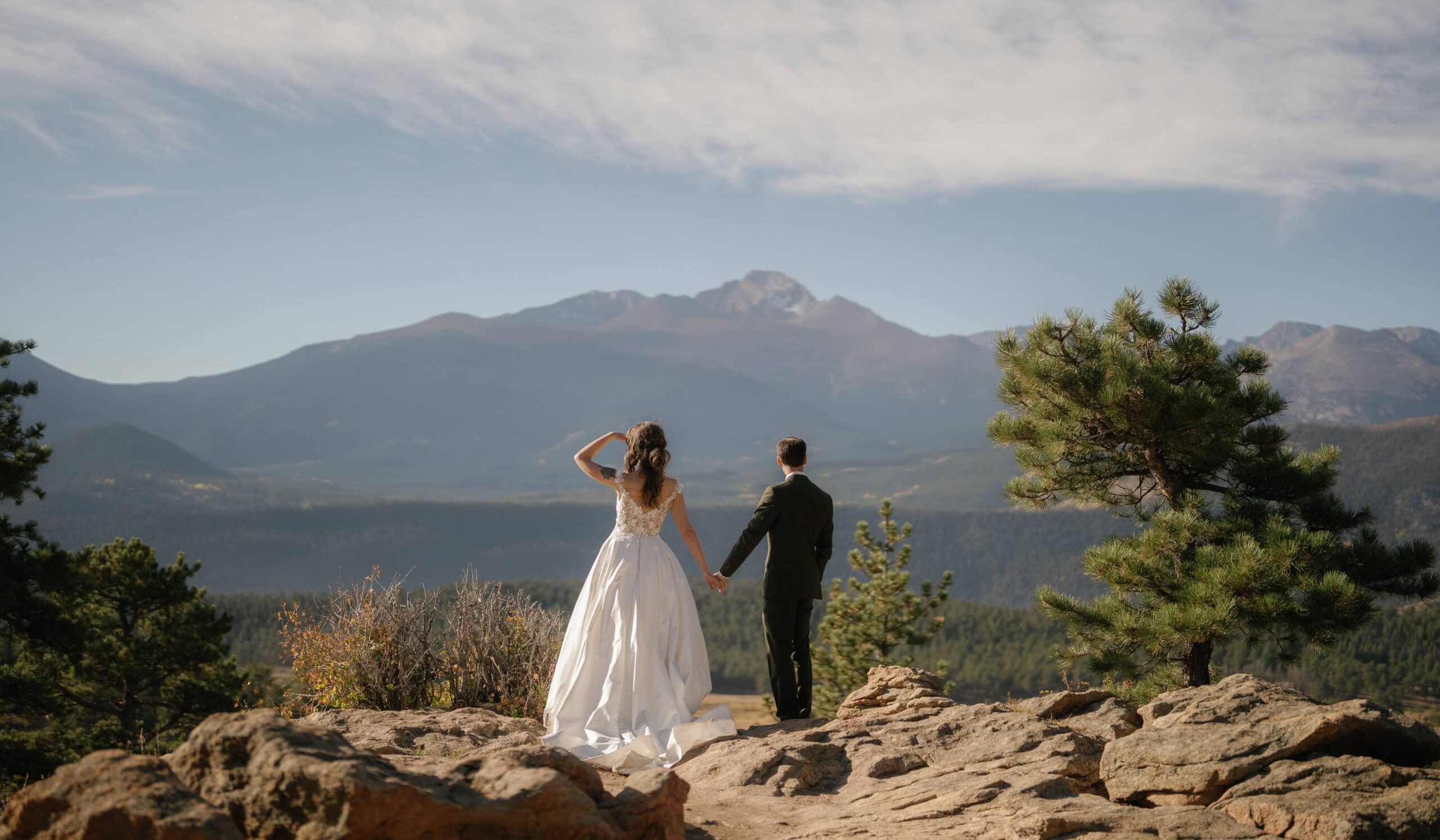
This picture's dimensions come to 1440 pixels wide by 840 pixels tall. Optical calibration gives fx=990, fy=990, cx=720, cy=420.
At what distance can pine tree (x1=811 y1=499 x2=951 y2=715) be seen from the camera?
28062mm

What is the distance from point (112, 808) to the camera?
362cm

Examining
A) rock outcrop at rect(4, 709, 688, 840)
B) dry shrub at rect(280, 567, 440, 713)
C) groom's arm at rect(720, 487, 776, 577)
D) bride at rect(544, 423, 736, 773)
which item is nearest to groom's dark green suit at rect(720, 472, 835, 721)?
groom's arm at rect(720, 487, 776, 577)

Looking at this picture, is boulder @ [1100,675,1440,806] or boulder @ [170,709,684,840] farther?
boulder @ [1100,675,1440,806]

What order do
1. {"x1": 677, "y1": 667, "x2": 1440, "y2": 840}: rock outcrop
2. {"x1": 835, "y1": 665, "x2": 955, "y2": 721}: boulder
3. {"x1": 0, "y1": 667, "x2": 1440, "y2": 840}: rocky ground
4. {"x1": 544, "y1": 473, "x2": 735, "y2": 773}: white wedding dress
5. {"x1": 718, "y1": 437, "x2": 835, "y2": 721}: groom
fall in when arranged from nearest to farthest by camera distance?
{"x1": 0, "y1": 667, "x2": 1440, "y2": 840}: rocky ground < {"x1": 677, "y1": 667, "x2": 1440, "y2": 840}: rock outcrop < {"x1": 544, "y1": 473, "x2": 735, "y2": 773}: white wedding dress < {"x1": 718, "y1": 437, "x2": 835, "y2": 721}: groom < {"x1": 835, "y1": 665, "x2": 955, "y2": 721}: boulder

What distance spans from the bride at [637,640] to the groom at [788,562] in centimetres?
54

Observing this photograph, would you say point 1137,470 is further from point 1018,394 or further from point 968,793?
point 968,793

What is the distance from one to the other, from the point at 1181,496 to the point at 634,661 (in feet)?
22.5

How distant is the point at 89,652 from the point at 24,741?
2.77m

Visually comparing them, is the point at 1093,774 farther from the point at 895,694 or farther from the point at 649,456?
the point at 649,456

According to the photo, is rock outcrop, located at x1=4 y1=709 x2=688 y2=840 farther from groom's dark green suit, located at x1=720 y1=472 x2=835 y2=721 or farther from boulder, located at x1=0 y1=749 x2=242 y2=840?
groom's dark green suit, located at x1=720 y1=472 x2=835 y2=721

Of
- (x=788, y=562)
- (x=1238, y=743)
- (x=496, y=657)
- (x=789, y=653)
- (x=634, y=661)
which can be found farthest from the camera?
(x=496, y=657)

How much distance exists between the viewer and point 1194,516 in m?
10.7

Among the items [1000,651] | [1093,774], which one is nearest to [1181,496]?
[1093,774]

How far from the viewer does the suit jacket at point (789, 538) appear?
28.5 feet
